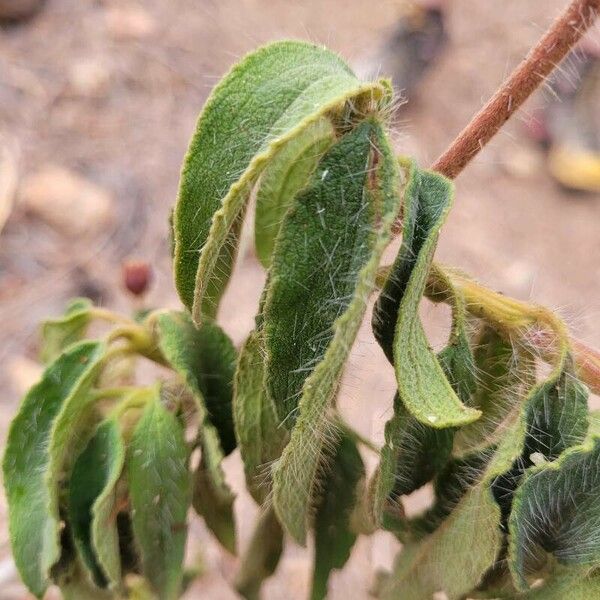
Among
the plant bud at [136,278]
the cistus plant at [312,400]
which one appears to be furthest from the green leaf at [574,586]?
the plant bud at [136,278]

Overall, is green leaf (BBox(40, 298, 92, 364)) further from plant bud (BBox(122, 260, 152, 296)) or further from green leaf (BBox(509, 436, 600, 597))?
green leaf (BBox(509, 436, 600, 597))

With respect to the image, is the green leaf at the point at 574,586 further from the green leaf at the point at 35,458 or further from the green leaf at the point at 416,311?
the green leaf at the point at 35,458

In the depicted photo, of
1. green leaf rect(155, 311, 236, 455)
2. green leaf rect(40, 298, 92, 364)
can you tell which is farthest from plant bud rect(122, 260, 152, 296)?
green leaf rect(155, 311, 236, 455)

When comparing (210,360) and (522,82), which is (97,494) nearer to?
(210,360)

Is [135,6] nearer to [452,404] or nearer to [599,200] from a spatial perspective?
[599,200]

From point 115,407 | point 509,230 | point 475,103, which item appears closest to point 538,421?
point 115,407

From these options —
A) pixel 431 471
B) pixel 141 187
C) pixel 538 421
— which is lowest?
pixel 141 187

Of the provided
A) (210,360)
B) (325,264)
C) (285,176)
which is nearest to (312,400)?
(325,264)
